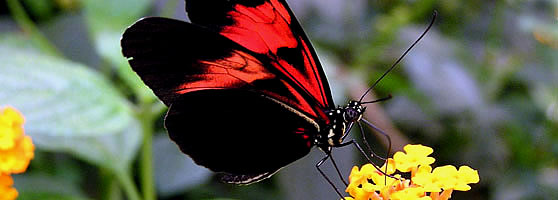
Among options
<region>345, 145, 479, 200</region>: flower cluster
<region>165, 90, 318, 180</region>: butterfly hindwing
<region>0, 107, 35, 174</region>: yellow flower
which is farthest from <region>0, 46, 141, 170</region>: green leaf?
<region>345, 145, 479, 200</region>: flower cluster

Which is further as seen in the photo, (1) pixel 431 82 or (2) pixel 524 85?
(2) pixel 524 85

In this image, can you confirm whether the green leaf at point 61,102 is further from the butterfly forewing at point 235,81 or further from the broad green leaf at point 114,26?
the butterfly forewing at point 235,81

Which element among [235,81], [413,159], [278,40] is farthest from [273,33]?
[413,159]

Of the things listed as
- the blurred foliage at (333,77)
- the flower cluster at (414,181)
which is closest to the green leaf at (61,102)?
the blurred foliage at (333,77)

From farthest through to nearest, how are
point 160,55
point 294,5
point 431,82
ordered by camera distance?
point 431,82 → point 294,5 → point 160,55

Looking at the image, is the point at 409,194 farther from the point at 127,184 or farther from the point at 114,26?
the point at 114,26

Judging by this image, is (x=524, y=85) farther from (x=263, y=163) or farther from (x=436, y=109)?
(x=263, y=163)

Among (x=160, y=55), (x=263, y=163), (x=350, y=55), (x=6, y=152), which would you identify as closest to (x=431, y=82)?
(x=350, y=55)
